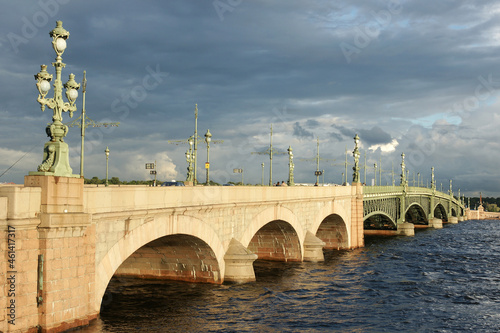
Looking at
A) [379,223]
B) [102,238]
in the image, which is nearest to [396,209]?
[379,223]

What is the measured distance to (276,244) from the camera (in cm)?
4122

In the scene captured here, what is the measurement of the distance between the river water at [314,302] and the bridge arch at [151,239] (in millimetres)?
1424

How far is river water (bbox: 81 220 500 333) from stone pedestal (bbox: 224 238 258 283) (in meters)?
0.69

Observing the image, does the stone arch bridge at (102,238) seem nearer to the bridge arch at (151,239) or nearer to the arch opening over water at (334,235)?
the bridge arch at (151,239)

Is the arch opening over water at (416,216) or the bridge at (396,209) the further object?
the arch opening over water at (416,216)

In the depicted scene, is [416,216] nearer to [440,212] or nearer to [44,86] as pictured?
[440,212]

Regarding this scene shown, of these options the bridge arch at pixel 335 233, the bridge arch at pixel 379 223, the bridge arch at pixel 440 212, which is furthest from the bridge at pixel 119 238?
the bridge arch at pixel 440 212

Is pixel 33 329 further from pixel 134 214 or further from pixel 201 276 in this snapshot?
pixel 201 276

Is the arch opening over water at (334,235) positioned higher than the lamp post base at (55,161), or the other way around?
the lamp post base at (55,161)

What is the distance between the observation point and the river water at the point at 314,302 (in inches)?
886

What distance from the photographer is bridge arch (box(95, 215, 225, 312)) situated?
18.0m

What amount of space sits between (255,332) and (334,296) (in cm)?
960

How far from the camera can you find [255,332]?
21.3m

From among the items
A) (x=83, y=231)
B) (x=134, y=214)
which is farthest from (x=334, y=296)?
(x=83, y=231)
